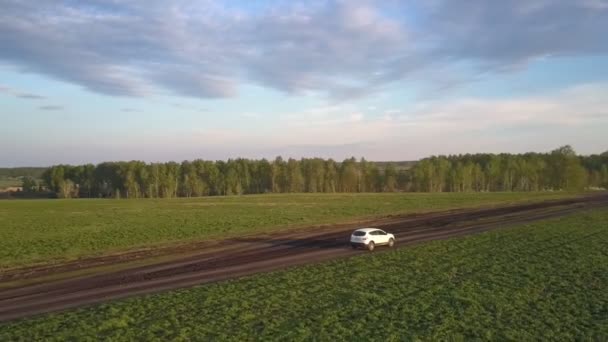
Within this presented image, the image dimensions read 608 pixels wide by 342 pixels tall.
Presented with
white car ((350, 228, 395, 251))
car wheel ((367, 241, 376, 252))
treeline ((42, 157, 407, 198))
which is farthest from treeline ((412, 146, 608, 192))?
car wheel ((367, 241, 376, 252))

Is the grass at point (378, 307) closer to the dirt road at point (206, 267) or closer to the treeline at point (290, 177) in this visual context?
the dirt road at point (206, 267)

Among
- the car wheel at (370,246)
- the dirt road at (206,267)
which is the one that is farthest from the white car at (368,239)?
the dirt road at (206,267)

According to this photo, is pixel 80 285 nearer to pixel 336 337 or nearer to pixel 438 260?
pixel 336 337

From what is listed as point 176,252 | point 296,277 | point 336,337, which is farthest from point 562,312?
point 176,252

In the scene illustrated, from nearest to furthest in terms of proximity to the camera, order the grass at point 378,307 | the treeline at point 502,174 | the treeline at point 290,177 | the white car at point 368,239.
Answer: the grass at point 378,307, the white car at point 368,239, the treeline at point 502,174, the treeline at point 290,177

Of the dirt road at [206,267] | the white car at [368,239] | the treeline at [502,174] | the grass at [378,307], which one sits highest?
the treeline at [502,174]

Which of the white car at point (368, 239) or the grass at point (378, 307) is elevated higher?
the white car at point (368, 239)

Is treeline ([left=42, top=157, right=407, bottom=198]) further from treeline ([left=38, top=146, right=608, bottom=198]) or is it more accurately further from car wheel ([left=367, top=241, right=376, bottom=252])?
car wheel ([left=367, top=241, right=376, bottom=252])
